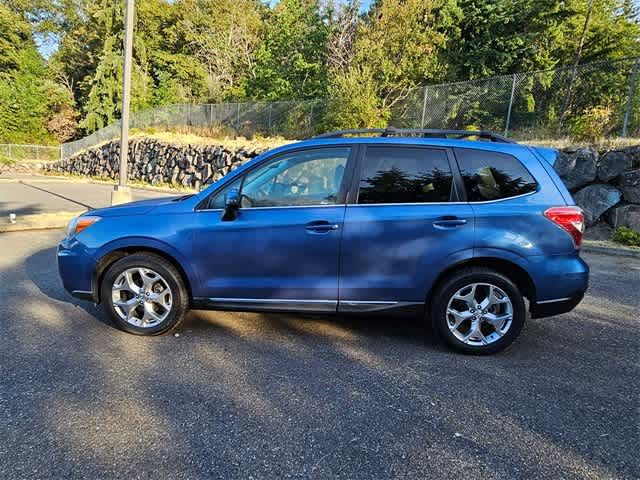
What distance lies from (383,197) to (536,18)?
21.0 meters

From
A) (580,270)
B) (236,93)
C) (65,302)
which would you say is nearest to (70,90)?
(236,93)

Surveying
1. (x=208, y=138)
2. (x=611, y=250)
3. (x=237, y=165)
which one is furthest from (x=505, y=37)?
(x=208, y=138)

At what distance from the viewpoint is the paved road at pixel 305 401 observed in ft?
7.64

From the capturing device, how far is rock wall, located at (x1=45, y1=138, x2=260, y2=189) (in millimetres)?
19312

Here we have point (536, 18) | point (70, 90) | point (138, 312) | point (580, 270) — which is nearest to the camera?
point (580, 270)

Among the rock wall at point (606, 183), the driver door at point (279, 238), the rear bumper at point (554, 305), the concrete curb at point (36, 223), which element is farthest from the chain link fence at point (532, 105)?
the concrete curb at point (36, 223)

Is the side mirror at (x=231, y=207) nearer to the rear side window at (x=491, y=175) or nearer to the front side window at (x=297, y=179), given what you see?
the front side window at (x=297, y=179)

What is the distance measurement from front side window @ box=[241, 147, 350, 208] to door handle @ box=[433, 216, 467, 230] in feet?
2.89

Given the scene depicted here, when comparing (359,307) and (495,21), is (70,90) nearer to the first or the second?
(495,21)

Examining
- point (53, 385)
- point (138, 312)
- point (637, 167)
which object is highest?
point (637, 167)

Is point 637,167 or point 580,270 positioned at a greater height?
point 637,167

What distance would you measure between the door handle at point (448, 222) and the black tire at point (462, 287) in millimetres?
392

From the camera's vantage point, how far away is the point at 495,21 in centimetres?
2006

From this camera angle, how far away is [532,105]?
46.0 ft
